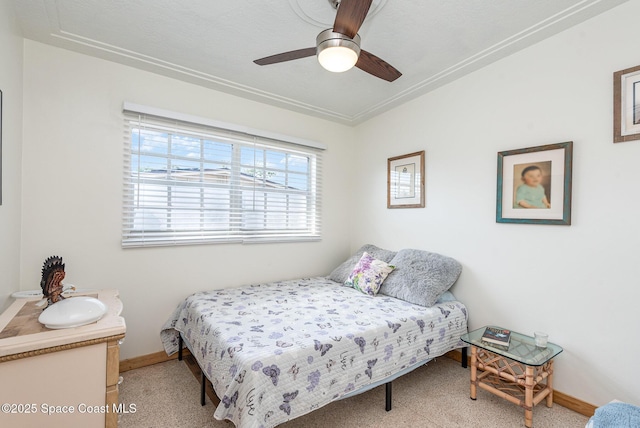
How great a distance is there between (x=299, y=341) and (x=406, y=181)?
82.5 inches

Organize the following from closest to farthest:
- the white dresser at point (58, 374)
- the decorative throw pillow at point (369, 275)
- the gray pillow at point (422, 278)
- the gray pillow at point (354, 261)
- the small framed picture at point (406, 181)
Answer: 1. the white dresser at point (58, 374)
2. the gray pillow at point (422, 278)
3. the decorative throw pillow at point (369, 275)
4. the small framed picture at point (406, 181)
5. the gray pillow at point (354, 261)

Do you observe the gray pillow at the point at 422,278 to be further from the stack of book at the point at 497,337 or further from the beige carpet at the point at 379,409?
the beige carpet at the point at 379,409

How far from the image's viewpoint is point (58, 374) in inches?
50.4

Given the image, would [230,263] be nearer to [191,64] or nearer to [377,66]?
[191,64]

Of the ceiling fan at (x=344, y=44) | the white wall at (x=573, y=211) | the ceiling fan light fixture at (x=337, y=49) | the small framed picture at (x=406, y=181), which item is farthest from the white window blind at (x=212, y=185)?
the ceiling fan light fixture at (x=337, y=49)

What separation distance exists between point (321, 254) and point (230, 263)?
1.15 metres

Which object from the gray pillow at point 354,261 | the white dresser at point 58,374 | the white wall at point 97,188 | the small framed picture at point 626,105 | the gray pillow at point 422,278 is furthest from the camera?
the gray pillow at point 354,261

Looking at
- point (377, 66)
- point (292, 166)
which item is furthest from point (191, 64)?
point (377, 66)

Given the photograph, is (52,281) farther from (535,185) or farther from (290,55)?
(535,185)

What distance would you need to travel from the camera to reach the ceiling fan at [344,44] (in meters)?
1.34

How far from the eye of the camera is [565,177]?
191cm

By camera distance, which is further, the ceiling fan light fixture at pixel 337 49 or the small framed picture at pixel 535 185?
the small framed picture at pixel 535 185

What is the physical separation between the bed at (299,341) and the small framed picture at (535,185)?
93 cm

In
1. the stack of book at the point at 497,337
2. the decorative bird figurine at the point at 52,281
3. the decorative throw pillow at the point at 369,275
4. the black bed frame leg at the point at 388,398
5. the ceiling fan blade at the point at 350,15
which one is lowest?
the black bed frame leg at the point at 388,398
